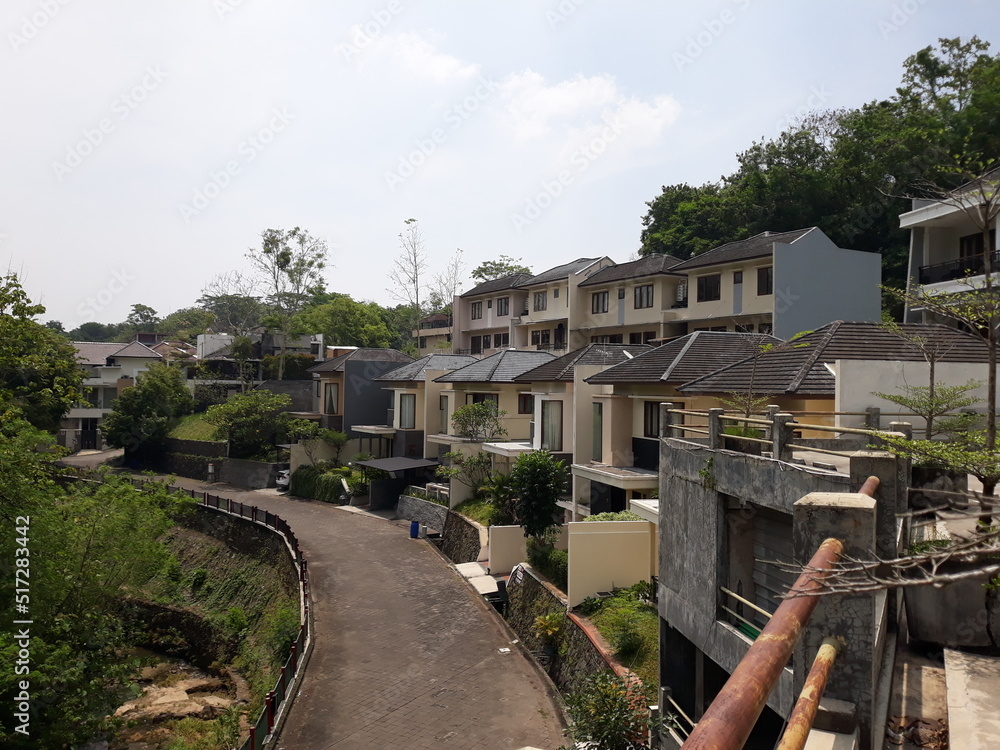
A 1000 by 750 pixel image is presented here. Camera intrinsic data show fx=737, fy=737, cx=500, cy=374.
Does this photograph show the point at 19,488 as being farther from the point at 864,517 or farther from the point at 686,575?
the point at 864,517

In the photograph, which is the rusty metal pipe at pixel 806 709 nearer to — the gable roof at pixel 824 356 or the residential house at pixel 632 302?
the gable roof at pixel 824 356

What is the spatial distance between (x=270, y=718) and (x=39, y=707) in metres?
4.05

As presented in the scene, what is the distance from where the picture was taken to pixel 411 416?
3622 cm

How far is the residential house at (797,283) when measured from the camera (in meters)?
29.2

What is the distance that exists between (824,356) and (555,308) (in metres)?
26.2

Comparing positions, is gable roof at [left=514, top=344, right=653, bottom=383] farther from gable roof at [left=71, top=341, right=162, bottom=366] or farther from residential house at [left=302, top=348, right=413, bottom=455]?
gable roof at [left=71, top=341, right=162, bottom=366]

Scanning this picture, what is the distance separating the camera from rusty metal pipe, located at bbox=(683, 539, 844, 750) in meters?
1.90

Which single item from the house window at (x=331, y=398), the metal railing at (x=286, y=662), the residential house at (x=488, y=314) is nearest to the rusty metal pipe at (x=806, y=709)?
the metal railing at (x=286, y=662)

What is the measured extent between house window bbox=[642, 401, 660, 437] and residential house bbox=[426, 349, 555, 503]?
23.1 feet

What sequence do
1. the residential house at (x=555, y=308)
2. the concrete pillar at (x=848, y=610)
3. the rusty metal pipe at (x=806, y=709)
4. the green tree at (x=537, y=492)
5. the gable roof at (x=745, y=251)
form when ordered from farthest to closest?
the residential house at (x=555, y=308)
the gable roof at (x=745, y=251)
the green tree at (x=537, y=492)
the concrete pillar at (x=848, y=610)
the rusty metal pipe at (x=806, y=709)

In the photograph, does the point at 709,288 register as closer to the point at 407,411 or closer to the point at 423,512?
the point at 407,411

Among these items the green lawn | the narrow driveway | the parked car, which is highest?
the green lawn

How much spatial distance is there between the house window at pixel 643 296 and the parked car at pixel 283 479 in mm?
19731

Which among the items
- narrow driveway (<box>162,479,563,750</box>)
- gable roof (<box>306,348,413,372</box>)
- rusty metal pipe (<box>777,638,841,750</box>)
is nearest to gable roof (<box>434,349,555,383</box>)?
narrow driveway (<box>162,479,563,750</box>)
